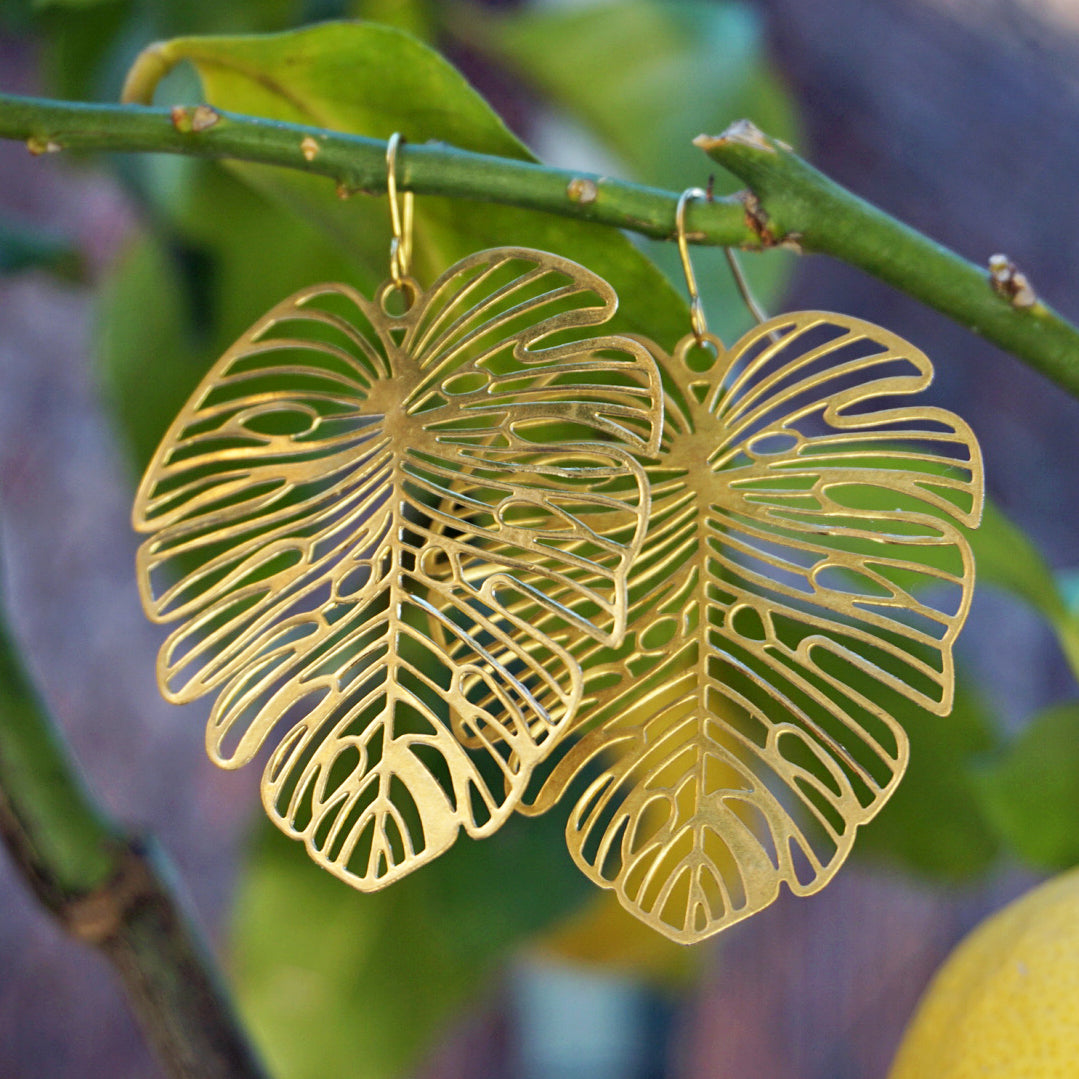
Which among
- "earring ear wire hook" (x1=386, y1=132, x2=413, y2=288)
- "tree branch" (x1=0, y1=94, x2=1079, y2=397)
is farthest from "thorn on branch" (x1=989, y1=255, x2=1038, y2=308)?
"earring ear wire hook" (x1=386, y1=132, x2=413, y2=288)

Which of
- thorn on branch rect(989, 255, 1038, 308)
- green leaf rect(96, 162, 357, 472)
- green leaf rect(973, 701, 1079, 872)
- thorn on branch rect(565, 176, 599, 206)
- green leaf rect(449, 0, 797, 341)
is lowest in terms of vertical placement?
green leaf rect(973, 701, 1079, 872)

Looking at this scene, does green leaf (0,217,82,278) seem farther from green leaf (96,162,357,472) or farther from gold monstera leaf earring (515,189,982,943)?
gold monstera leaf earring (515,189,982,943)

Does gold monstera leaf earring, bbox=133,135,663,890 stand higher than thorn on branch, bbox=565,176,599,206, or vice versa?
thorn on branch, bbox=565,176,599,206

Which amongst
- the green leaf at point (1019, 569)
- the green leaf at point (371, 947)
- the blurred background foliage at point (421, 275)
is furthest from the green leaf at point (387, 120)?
the green leaf at point (371, 947)

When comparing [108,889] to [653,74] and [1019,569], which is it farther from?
[653,74]

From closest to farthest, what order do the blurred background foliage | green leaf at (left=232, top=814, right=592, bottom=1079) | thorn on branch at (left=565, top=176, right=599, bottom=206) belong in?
1. thorn on branch at (left=565, top=176, right=599, bottom=206)
2. the blurred background foliage
3. green leaf at (left=232, top=814, right=592, bottom=1079)

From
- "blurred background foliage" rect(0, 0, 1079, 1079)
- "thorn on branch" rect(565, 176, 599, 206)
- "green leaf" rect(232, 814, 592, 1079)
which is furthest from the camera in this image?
"green leaf" rect(232, 814, 592, 1079)

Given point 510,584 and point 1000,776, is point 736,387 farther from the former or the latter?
point 1000,776

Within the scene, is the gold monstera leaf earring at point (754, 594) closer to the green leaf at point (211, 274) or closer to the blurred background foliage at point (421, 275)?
the blurred background foliage at point (421, 275)
